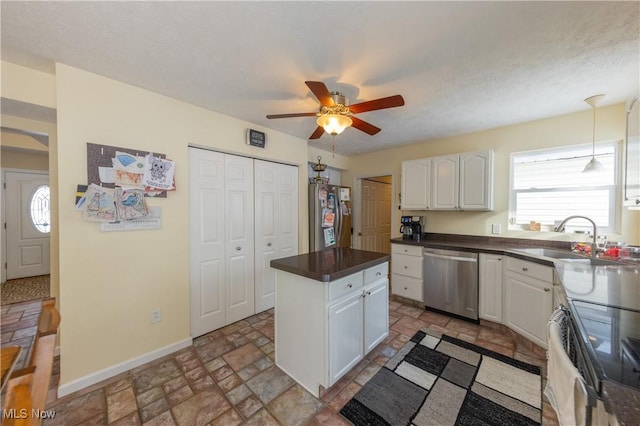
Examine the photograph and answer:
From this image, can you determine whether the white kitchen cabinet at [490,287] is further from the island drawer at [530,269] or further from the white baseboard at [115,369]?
the white baseboard at [115,369]

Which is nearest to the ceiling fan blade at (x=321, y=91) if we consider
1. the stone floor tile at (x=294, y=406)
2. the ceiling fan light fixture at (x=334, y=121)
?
the ceiling fan light fixture at (x=334, y=121)

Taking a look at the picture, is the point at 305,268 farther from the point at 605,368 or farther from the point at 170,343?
the point at 170,343

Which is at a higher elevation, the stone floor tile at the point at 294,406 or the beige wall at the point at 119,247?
the beige wall at the point at 119,247

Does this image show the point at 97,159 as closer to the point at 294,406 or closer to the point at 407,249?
the point at 294,406

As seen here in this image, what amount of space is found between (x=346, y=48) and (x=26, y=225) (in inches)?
254

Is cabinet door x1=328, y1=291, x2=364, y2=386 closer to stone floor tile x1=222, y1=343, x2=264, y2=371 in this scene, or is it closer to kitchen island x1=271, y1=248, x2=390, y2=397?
kitchen island x1=271, y1=248, x2=390, y2=397

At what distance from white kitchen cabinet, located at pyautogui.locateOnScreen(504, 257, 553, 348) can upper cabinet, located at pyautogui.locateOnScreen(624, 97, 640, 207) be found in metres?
0.77

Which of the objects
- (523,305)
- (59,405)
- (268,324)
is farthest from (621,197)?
→ (59,405)

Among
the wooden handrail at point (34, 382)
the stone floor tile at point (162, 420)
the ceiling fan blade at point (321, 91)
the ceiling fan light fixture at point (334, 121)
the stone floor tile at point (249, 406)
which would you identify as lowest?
the stone floor tile at point (162, 420)

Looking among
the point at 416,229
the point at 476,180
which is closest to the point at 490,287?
the point at 416,229

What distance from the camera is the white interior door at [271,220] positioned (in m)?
3.06

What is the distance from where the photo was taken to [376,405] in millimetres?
1618

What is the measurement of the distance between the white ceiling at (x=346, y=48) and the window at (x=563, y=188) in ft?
1.95

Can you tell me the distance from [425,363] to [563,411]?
1.46 metres
